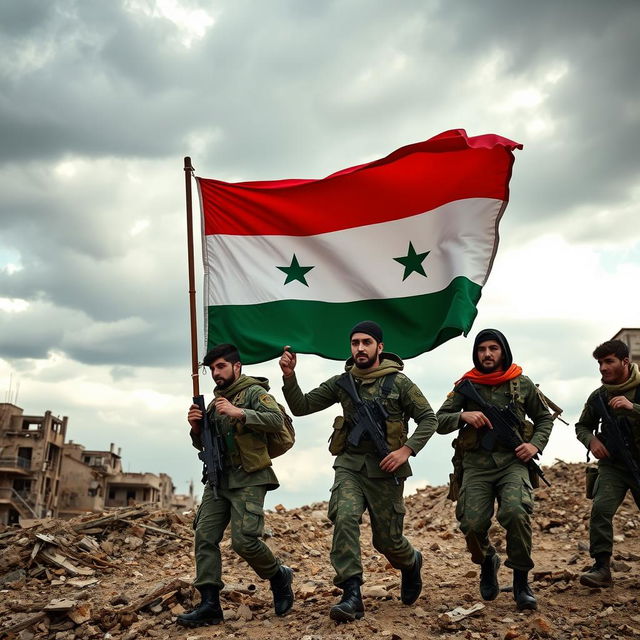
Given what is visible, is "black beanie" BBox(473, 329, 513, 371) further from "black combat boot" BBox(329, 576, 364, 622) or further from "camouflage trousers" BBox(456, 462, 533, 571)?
"black combat boot" BBox(329, 576, 364, 622)

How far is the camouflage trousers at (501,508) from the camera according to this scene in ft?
19.1

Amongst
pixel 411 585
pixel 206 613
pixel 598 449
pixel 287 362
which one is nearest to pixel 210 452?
pixel 287 362

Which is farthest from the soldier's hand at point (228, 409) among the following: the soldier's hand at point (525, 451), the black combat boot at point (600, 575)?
the black combat boot at point (600, 575)

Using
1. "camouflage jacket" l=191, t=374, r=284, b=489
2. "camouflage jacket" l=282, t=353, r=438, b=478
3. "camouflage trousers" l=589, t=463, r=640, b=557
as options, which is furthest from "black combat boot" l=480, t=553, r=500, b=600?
"camouflage jacket" l=191, t=374, r=284, b=489

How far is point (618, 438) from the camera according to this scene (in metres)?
6.57

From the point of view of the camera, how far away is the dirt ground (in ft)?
18.7

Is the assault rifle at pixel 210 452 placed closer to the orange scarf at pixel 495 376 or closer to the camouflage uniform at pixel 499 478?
the camouflage uniform at pixel 499 478

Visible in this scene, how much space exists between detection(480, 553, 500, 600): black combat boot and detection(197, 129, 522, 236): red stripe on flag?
12.2ft

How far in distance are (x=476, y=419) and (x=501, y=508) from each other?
2.45ft

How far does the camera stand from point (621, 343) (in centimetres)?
669

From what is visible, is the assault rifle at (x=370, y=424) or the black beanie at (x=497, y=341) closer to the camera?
the assault rifle at (x=370, y=424)

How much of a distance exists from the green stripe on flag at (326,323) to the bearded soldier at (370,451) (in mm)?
1380

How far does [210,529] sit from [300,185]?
4041 mm

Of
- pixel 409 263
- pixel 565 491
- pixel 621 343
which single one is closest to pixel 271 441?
pixel 409 263
